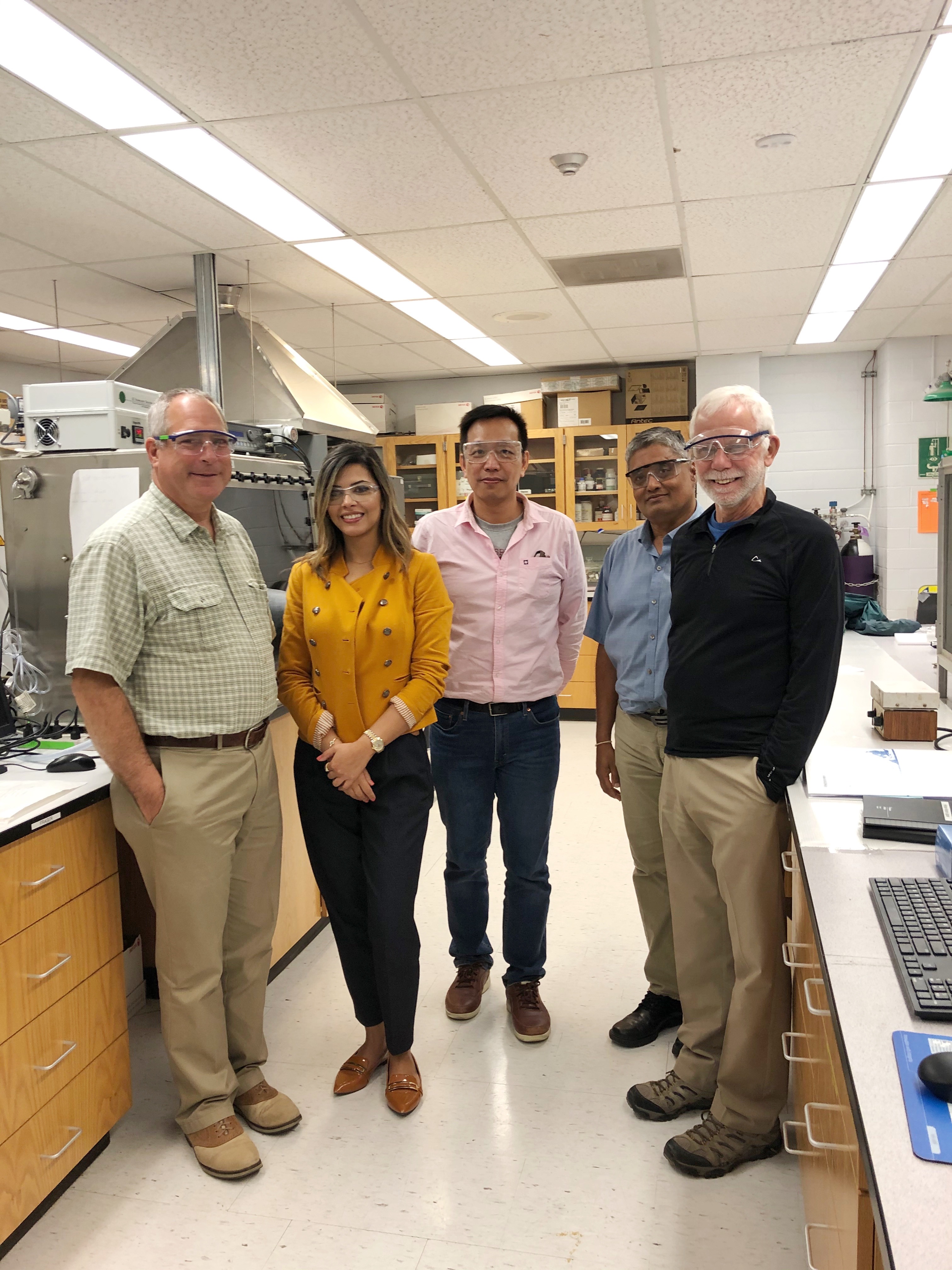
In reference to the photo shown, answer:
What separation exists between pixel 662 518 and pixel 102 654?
53.3 inches

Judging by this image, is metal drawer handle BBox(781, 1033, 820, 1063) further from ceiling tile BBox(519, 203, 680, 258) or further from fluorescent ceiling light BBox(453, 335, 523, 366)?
fluorescent ceiling light BBox(453, 335, 523, 366)

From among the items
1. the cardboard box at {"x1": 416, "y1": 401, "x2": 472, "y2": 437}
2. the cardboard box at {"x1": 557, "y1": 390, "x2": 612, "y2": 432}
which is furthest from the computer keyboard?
the cardboard box at {"x1": 416, "y1": 401, "x2": 472, "y2": 437}

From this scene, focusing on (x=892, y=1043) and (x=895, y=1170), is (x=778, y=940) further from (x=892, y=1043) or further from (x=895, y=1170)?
(x=895, y=1170)

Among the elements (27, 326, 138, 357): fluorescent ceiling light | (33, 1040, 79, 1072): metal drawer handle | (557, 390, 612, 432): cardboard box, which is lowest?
(33, 1040, 79, 1072): metal drawer handle

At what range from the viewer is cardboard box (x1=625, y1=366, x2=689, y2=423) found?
6.78 metres

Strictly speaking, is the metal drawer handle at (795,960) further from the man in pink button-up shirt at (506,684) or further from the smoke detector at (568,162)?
the smoke detector at (568,162)

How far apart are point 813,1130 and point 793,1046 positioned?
0.30 m

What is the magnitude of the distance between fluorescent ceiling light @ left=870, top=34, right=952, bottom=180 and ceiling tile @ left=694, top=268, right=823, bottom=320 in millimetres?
1211

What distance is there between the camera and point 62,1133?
6.06ft

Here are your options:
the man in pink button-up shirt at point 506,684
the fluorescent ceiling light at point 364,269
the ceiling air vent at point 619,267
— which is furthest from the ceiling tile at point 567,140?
the man in pink button-up shirt at point 506,684

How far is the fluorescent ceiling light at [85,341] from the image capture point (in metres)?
5.44

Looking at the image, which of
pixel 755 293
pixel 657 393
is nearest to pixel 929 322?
pixel 755 293

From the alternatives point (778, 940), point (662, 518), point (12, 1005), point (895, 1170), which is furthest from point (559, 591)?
point (895, 1170)

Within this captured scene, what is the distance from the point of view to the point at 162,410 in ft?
6.44
